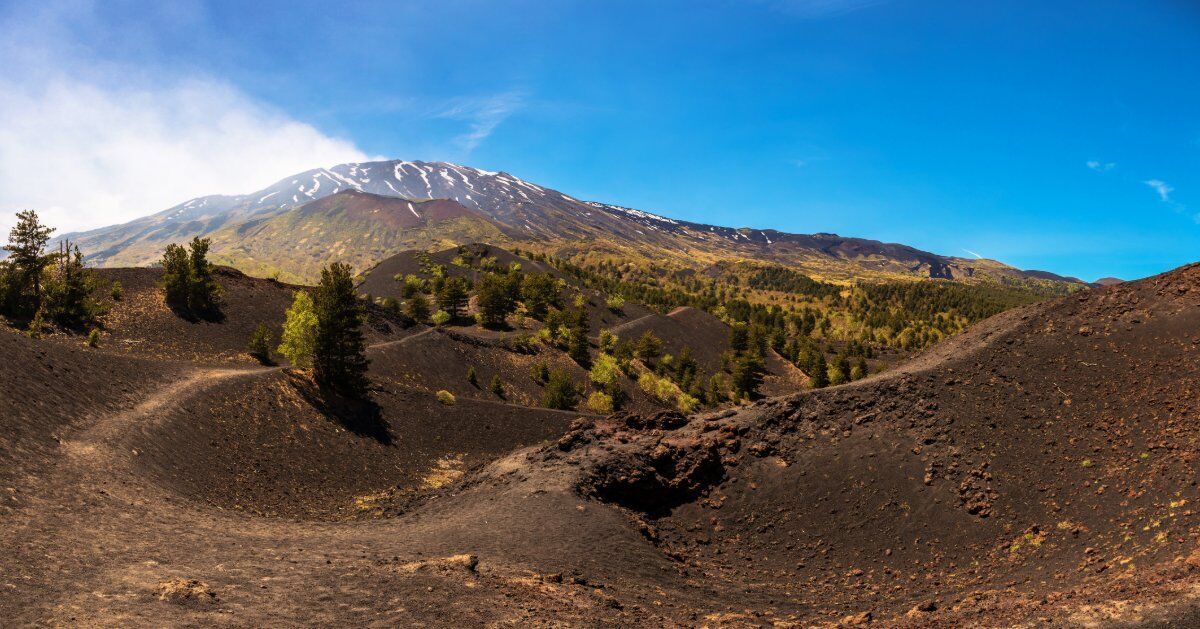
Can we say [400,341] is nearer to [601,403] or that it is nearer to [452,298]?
[601,403]

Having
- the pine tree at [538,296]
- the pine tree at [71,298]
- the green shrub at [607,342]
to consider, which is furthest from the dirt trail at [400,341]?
the pine tree at [538,296]

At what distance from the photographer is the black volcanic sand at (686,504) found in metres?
12.9

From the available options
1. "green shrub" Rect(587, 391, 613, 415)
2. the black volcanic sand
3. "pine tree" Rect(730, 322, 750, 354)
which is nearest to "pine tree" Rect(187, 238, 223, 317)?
the black volcanic sand

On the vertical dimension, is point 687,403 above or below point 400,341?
below

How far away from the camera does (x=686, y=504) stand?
24.0 metres

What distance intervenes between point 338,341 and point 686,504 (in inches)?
987

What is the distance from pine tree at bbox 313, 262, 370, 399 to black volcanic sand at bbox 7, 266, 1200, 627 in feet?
13.9

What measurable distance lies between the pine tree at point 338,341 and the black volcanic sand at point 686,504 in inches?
167

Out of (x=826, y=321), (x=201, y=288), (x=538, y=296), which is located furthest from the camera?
(x=826, y=321)

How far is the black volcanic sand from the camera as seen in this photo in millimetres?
12867

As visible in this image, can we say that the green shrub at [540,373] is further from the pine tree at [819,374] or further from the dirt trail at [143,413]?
the pine tree at [819,374]

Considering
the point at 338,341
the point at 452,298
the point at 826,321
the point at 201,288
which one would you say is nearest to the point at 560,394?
the point at 338,341

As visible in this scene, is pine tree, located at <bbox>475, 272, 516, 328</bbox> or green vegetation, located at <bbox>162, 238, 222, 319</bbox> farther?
pine tree, located at <bbox>475, 272, 516, 328</bbox>

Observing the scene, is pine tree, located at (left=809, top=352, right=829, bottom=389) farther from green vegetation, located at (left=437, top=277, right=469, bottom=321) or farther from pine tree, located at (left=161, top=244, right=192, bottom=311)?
pine tree, located at (left=161, top=244, right=192, bottom=311)
